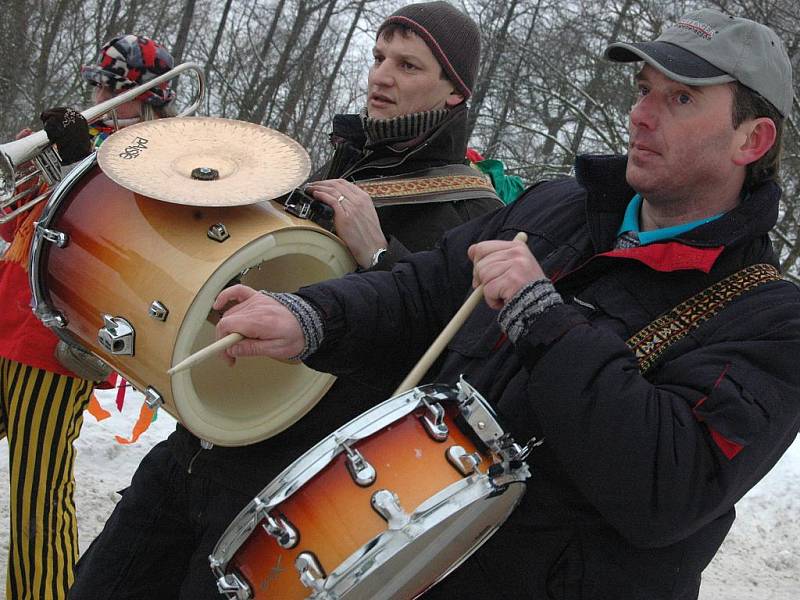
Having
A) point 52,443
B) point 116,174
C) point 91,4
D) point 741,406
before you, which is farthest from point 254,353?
point 91,4

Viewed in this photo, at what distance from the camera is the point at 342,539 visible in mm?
1560

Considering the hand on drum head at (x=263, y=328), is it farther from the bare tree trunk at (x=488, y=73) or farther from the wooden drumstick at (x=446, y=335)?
the bare tree trunk at (x=488, y=73)

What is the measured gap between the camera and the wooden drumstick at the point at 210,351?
1560mm

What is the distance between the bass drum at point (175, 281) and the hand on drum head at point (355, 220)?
4 centimetres

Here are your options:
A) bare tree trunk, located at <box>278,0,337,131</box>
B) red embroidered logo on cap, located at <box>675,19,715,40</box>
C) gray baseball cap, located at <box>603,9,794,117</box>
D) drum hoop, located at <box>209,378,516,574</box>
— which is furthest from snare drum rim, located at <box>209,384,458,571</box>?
bare tree trunk, located at <box>278,0,337,131</box>

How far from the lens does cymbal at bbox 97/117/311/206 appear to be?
2.02m

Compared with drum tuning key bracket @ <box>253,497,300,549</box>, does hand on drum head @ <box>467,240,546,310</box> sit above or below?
above

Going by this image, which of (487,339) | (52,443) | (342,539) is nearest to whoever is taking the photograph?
(342,539)

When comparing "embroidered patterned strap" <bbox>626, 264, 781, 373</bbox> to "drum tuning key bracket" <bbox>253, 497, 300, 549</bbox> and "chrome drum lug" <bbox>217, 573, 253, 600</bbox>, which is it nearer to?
"drum tuning key bracket" <bbox>253, 497, 300, 549</bbox>

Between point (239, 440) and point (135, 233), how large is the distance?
58cm

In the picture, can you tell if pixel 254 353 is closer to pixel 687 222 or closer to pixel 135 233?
pixel 135 233

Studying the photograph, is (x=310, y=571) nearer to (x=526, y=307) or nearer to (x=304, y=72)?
(x=526, y=307)

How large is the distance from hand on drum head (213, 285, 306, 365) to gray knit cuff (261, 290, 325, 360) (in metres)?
0.01

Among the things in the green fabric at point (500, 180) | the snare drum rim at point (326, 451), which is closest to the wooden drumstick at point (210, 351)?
the snare drum rim at point (326, 451)
